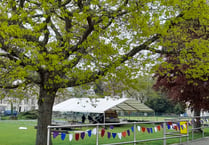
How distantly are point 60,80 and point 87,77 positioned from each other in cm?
111

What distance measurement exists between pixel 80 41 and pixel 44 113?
3.17 metres

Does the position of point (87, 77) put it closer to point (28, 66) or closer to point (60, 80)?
point (60, 80)

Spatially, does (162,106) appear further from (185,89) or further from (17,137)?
(17,137)

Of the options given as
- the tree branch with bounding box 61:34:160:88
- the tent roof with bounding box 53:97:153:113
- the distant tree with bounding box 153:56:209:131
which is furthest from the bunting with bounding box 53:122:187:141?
the tent roof with bounding box 53:97:153:113

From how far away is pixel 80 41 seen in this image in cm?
1084

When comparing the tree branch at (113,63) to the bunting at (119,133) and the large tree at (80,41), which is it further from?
the bunting at (119,133)

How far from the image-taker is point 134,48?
11.3 m

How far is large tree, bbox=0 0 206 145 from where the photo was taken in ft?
32.0

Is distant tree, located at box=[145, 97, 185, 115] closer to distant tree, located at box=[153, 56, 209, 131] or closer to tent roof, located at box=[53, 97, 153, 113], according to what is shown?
tent roof, located at box=[53, 97, 153, 113]

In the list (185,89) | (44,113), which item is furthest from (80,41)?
(185,89)

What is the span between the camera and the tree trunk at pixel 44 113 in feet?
37.2

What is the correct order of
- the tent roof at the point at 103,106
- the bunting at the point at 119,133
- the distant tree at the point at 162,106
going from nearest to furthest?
the bunting at the point at 119,133 → the tent roof at the point at 103,106 → the distant tree at the point at 162,106

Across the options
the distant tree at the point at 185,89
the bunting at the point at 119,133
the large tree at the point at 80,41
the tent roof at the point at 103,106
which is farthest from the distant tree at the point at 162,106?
the large tree at the point at 80,41

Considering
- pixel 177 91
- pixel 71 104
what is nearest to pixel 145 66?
pixel 177 91
